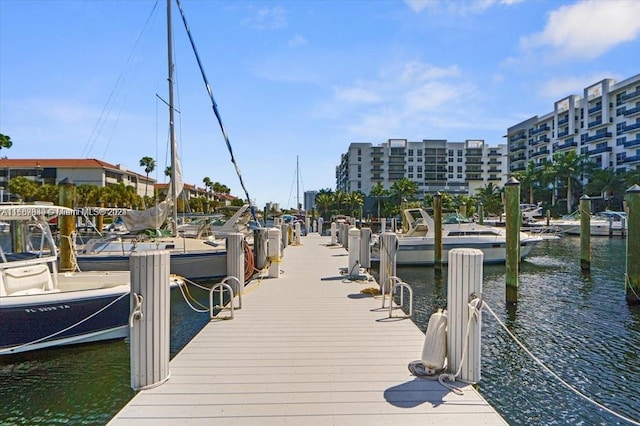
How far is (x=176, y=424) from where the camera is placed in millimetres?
3600

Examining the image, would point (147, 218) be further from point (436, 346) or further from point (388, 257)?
point (436, 346)

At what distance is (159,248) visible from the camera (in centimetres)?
1450

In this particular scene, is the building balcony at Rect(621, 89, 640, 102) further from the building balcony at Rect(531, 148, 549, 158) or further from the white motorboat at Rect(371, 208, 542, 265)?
the white motorboat at Rect(371, 208, 542, 265)

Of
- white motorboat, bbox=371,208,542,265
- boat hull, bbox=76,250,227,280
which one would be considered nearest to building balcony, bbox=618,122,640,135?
white motorboat, bbox=371,208,542,265

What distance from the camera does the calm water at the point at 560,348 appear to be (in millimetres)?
6215

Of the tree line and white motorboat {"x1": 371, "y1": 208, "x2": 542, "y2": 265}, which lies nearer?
white motorboat {"x1": 371, "y1": 208, "x2": 542, "y2": 265}

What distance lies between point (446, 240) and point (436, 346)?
57.4ft

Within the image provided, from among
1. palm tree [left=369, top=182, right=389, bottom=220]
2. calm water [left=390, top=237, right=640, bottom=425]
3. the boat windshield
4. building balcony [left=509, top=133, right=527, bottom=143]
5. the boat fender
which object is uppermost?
building balcony [left=509, top=133, right=527, bottom=143]

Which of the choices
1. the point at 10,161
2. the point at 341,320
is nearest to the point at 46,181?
the point at 10,161

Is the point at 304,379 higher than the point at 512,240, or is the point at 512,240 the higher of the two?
the point at 512,240

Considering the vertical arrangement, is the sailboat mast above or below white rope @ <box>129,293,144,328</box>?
A: above

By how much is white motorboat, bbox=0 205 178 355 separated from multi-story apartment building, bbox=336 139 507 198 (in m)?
101

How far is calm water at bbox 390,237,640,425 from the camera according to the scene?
20.4 ft

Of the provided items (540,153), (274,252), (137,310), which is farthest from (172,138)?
(540,153)
